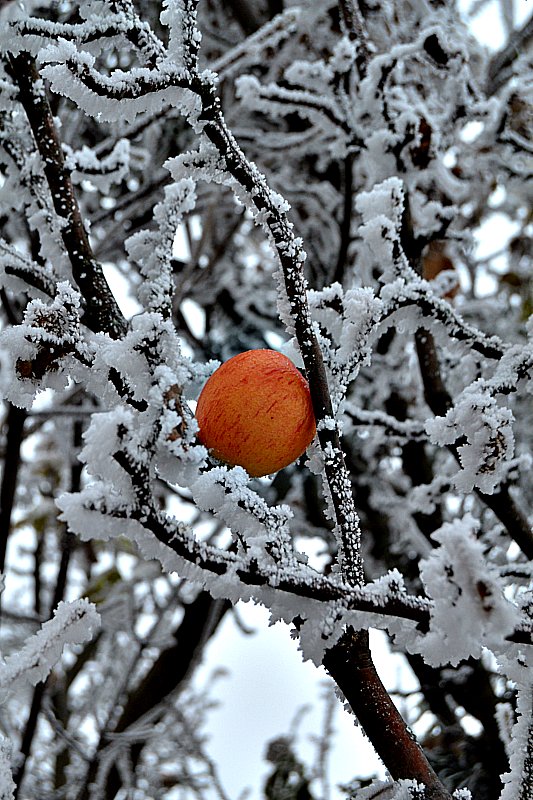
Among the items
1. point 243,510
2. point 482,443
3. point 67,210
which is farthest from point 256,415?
point 67,210

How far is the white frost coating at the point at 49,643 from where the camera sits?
52cm

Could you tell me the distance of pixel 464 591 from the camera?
412mm

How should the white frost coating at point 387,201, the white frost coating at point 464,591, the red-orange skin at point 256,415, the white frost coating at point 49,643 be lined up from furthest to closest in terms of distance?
the white frost coating at point 387,201 < the red-orange skin at point 256,415 < the white frost coating at point 49,643 < the white frost coating at point 464,591

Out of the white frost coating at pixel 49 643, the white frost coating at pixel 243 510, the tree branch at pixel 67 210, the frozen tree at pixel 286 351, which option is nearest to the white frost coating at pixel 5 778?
the frozen tree at pixel 286 351

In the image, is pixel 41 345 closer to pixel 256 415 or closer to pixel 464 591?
pixel 256 415

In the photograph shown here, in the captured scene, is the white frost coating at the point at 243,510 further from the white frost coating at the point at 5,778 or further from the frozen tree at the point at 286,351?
the white frost coating at the point at 5,778

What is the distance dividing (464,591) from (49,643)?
31 cm

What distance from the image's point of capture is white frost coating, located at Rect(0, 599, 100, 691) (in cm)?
52

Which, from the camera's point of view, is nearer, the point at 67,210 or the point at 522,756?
the point at 522,756

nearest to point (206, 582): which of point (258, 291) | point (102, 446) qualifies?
point (102, 446)

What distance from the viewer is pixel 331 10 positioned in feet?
6.83

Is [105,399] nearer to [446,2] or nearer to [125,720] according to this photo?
[446,2]

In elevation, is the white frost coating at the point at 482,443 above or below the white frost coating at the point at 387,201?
below

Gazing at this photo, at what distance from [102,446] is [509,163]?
144 cm
